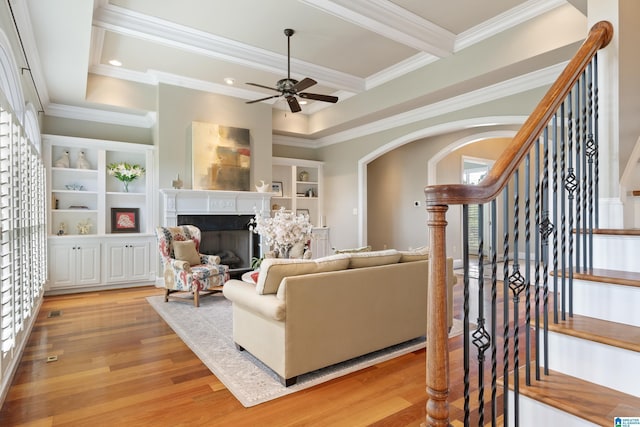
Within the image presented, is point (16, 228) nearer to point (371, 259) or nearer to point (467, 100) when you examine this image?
point (371, 259)

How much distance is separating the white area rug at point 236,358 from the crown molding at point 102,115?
11.6ft

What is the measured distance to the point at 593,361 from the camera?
1422mm

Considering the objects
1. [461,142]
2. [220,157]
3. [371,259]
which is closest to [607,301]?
[371,259]

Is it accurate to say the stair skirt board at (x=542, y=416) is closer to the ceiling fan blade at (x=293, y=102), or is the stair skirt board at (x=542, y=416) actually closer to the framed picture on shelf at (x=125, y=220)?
the ceiling fan blade at (x=293, y=102)

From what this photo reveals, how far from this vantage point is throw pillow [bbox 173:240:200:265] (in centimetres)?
481

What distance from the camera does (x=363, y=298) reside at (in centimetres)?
278

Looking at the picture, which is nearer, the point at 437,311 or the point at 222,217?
the point at 437,311

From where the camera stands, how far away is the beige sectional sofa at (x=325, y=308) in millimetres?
2435

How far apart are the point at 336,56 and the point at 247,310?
3.77m

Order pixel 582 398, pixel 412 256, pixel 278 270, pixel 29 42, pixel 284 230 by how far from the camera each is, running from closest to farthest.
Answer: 1. pixel 582 398
2. pixel 278 270
3. pixel 412 256
4. pixel 29 42
5. pixel 284 230

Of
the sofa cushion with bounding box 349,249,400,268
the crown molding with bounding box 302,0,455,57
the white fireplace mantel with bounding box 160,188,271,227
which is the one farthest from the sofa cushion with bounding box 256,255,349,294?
the white fireplace mantel with bounding box 160,188,271,227

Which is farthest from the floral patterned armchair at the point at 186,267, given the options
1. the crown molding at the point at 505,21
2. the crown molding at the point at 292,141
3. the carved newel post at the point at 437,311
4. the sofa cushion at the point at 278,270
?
the crown molding at the point at 505,21

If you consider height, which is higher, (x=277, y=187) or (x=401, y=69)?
(x=401, y=69)

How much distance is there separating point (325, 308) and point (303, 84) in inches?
97.9
